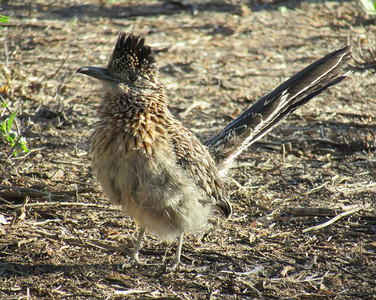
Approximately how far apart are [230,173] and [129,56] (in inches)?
95.3

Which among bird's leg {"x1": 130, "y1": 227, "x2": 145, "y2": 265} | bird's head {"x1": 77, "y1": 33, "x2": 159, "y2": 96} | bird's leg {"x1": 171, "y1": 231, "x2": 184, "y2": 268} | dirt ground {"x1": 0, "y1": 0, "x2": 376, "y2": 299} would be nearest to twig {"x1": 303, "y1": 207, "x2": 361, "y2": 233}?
dirt ground {"x1": 0, "y1": 0, "x2": 376, "y2": 299}

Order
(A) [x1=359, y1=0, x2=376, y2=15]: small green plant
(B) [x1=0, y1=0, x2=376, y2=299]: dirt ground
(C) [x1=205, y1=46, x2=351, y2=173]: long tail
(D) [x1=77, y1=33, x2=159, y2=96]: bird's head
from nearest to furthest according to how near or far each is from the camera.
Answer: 1. (B) [x1=0, y1=0, x2=376, y2=299]: dirt ground
2. (D) [x1=77, y1=33, x2=159, y2=96]: bird's head
3. (C) [x1=205, y1=46, x2=351, y2=173]: long tail
4. (A) [x1=359, y1=0, x2=376, y2=15]: small green plant

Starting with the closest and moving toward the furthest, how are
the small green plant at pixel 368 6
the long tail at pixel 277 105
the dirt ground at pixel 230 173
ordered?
1. the dirt ground at pixel 230 173
2. the long tail at pixel 277 105
3. the small green plant at pixel 368 6

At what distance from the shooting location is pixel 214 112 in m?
8.30

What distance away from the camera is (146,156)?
4.67 metres

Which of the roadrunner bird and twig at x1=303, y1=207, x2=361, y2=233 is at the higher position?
the roadrunner bird

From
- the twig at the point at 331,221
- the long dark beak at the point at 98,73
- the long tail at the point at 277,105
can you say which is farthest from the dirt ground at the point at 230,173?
the long dark beak at the point at 98,73

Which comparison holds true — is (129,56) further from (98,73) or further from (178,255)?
(178,255)

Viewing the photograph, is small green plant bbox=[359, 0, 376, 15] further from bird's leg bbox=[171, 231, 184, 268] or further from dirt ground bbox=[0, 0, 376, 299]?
bird's leg bbox=[171, 231, 184, 268]

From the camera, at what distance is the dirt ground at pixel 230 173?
15.9ft

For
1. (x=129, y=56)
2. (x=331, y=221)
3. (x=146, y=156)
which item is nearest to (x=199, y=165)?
(x=146, y=156)

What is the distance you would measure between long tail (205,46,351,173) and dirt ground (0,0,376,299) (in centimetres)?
62

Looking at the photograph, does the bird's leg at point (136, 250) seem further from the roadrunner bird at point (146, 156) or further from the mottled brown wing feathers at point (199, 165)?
the mottled brown wing feathers at point (199, 165)

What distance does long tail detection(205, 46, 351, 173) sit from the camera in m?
6.09
